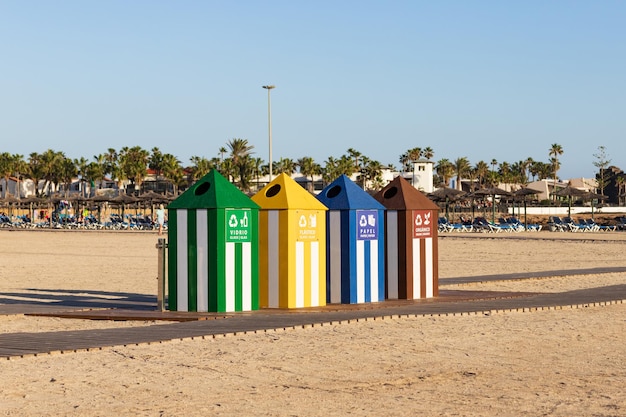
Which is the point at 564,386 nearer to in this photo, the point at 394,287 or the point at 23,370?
the point at 23,370

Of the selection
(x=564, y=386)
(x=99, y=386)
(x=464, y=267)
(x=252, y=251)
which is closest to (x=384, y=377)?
(x=564, y=386)

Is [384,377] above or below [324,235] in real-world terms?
below

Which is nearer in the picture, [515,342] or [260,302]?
[515,342]

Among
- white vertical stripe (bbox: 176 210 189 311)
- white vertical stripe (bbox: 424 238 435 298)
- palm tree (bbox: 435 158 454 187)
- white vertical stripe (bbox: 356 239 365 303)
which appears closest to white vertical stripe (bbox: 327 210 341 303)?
white vertical stripe (bbox: 356 239 365 303)

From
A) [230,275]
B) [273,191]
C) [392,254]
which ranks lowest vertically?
[230,275]

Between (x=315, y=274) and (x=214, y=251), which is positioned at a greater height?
(x=214, y=251)

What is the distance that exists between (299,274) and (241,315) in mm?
1214

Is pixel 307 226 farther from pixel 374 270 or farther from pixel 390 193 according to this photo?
pixel 390 193

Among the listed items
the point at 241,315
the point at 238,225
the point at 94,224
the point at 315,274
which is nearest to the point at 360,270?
the point at 315,274

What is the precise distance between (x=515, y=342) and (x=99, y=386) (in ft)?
15.1

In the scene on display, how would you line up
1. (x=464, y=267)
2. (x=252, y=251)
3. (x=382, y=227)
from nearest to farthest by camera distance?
(x=252, y=251) < (x=382, y=227) < (x=464, y=267)

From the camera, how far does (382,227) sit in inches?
555

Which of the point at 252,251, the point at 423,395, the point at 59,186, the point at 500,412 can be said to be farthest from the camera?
the point at 59,186

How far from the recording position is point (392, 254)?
1440 cm
